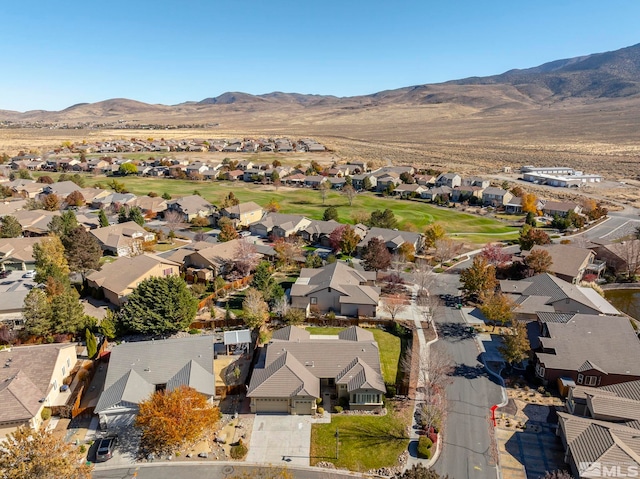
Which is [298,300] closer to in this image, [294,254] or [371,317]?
[371,317]

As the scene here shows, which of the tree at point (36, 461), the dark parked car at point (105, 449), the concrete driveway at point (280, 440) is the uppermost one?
the tree at point (36, 461)

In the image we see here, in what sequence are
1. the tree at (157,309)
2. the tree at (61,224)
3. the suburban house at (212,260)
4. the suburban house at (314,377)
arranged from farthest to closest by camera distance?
the tree at (61,224)
the suburban house at (212,260)
the tree at (157,309)
the suburban house at (314,377)

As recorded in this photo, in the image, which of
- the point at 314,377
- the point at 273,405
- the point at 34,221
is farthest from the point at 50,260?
the point at 314,377

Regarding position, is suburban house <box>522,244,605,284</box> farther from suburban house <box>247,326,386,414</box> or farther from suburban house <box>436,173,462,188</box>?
suburban house <box>436,173,462,188</box>

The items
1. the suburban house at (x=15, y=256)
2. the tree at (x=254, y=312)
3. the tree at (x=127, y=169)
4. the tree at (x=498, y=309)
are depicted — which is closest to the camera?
the tree at (x=254, y=312)

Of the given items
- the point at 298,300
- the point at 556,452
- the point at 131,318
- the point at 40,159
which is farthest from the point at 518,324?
the point at 40,159

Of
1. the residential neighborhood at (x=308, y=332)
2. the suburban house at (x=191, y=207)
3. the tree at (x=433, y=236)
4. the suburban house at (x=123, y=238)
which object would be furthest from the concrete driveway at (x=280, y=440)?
the suburban house at (x=191, y=207)

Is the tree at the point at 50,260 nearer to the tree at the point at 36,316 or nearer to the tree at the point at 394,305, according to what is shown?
the tree at the point at 36,316
